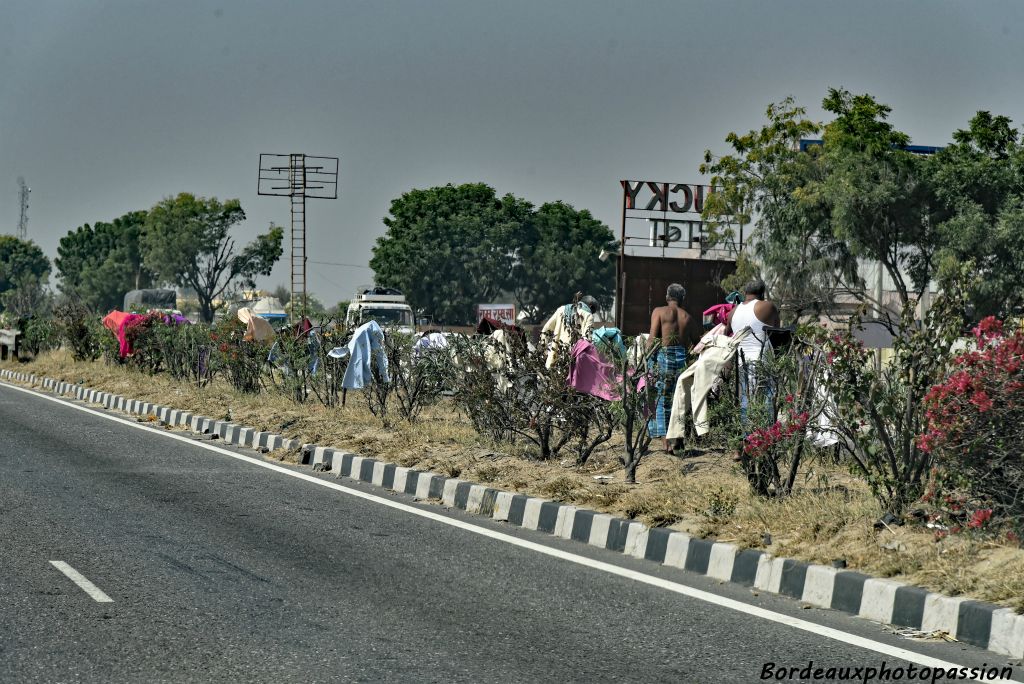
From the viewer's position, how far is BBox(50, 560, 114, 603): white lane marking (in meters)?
7.24

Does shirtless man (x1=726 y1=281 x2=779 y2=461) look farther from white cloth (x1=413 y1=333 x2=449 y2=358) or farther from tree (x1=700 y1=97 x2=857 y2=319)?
tree (x1=700 y1=97 x2=857 y2=319)

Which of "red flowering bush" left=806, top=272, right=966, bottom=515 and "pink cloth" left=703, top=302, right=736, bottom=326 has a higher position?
"pink cloth" left=703, top=302, right=736, bottom=326

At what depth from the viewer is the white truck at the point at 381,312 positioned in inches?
778

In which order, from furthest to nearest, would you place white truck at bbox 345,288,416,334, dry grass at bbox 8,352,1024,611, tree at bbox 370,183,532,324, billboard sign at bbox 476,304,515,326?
1. tree at bbox 370,183,532,324
2. billboard sign at bbox 476,304,515,326
3. white truck at bbox 345,288,416,334
4. dry grass at bbox 8,352,1024,611

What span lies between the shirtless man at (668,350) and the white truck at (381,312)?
21.1ft

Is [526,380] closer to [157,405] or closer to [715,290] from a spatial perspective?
[157,405]

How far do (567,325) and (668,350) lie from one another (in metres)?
1.05

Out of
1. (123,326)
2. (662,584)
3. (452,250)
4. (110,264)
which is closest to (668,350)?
(662,584)

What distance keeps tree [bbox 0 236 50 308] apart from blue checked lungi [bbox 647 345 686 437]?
442 feet

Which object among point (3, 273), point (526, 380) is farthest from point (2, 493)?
point (3, 273)

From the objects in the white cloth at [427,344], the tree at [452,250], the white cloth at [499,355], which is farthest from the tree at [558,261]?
the white cloth at [499,355]

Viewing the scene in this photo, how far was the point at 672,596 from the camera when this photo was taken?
7.85m

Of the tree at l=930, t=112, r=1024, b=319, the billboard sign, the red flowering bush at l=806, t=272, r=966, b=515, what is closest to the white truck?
the billboard sign

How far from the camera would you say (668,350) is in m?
12.9
